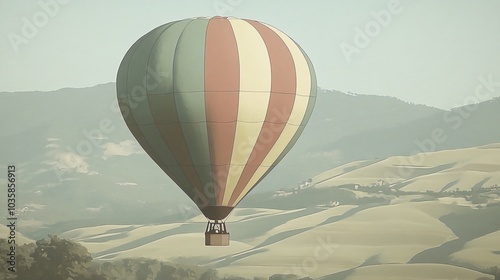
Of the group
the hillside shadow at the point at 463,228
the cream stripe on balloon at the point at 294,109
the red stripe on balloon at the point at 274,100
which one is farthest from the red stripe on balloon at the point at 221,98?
the hillside shadow at the point at 463,228

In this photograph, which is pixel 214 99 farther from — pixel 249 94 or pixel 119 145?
pixel 119 145

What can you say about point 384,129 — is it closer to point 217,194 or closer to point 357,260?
point 357,260

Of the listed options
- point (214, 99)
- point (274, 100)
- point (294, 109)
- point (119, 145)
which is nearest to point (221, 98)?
point (214, 99)

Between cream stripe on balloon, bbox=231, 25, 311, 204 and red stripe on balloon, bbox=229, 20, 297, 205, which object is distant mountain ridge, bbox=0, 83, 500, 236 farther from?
red stripe on balloon, bbox=229, 20, 297, 205

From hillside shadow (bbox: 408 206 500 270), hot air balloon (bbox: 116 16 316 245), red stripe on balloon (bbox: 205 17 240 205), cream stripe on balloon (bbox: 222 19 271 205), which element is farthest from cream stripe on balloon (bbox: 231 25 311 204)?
hillside shadow (bbox: 408 206 500 270)

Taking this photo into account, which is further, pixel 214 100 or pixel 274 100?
pixel 274 100

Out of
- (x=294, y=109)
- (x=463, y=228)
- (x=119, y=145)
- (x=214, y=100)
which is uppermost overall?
(x=119, y=145)

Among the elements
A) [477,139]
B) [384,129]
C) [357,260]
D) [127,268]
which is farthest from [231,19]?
[384,129]
